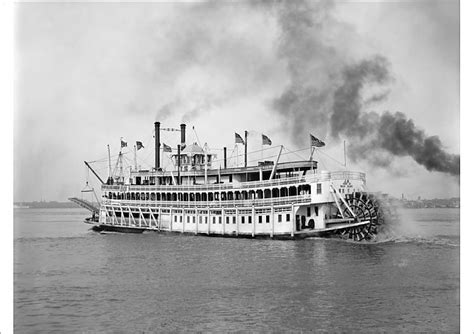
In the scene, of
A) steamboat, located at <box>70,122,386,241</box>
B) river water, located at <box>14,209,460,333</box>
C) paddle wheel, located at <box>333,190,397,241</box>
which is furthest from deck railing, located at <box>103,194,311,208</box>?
river water, located at <box>14,209,460,333</box>

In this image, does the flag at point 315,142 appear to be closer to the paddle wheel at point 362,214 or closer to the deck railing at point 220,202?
the paddle wheel at point 362,214

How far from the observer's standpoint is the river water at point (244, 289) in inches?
319

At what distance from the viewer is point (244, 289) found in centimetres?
991

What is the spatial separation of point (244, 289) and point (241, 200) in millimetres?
9492

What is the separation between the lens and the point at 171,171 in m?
22.5

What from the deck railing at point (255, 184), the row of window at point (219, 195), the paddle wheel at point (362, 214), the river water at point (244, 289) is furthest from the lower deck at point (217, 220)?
the river water at point (244, 289)

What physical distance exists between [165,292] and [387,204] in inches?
357

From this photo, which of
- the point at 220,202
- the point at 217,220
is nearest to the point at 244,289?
the point at 220,202

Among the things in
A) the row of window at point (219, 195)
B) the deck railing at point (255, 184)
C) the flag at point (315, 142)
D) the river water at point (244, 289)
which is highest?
the flag at point (315, 142)

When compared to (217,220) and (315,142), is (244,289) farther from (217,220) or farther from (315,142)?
(217,220)

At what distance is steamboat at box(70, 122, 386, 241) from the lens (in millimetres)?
16641

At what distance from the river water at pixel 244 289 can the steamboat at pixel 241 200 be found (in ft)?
5.15
